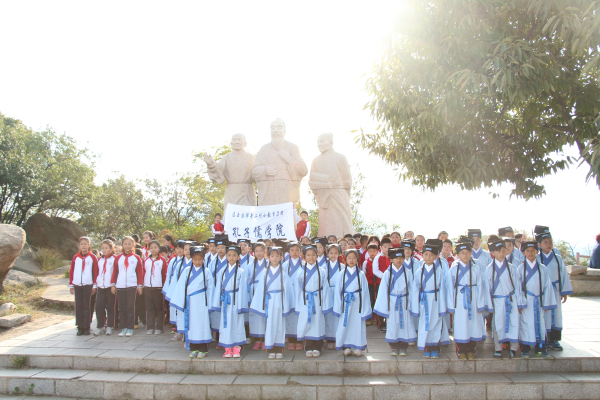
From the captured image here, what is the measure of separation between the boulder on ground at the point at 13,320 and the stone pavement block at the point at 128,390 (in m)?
4.82

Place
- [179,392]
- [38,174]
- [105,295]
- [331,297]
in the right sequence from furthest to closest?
1. [38,174]
2. [105,295]
3. [331,297]
4. [179,392]

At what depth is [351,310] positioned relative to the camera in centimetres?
538

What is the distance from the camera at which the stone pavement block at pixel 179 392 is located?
475 centimetres

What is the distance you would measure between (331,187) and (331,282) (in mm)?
3699

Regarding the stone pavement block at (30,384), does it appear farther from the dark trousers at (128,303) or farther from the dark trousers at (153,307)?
the dark trousers at (153,307)

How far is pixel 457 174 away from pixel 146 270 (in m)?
6.17

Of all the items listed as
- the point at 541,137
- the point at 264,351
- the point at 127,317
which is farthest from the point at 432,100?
the point at 127,317

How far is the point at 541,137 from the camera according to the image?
7.76m

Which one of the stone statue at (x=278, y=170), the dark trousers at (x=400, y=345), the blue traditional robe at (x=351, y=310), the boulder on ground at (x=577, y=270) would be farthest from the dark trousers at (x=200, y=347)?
the boulder on ground at (x=577, y=270)

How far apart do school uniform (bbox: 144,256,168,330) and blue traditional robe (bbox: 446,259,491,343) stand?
4.64 metres

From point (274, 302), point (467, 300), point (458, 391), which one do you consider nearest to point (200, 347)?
point (274, 302)

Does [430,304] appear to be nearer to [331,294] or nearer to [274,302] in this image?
[331,294]

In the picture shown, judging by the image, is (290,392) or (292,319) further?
(292,319)

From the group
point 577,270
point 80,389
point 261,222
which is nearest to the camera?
point 80,389
